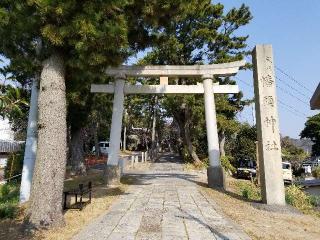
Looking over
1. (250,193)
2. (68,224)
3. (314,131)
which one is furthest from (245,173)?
(314,131)

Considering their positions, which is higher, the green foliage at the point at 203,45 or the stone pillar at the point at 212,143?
the green foliage at the point at 203,45

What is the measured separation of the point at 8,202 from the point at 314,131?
46504mm

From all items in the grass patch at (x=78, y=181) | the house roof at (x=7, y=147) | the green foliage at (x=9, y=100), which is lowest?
the grass patch at (x=78, y=181)

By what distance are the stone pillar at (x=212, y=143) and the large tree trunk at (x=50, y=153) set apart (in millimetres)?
8236

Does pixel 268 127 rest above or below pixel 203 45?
below

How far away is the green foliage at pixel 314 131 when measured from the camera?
5000 cm

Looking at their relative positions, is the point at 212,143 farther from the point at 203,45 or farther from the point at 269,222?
the point at 203,45

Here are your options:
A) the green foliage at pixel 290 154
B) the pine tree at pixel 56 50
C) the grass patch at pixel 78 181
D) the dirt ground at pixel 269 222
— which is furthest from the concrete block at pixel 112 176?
the green foliage at pixel 290 154

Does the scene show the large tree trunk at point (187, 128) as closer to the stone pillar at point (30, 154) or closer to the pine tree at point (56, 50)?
the stone pillar at point (30, 154)

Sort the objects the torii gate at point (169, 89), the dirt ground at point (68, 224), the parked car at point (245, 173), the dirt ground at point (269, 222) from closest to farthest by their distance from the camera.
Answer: the dirt ground at point (68, 224), the dirt ground at point (269, 222), the torii gate at point (169, 89), the parked car at point (245, 173)

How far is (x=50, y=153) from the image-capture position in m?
7.93

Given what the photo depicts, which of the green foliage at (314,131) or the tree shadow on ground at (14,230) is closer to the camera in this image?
the tree shadow on ground at (14,230)

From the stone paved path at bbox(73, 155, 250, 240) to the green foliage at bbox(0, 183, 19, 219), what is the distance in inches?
97.0

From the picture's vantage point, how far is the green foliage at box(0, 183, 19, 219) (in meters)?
9.46
